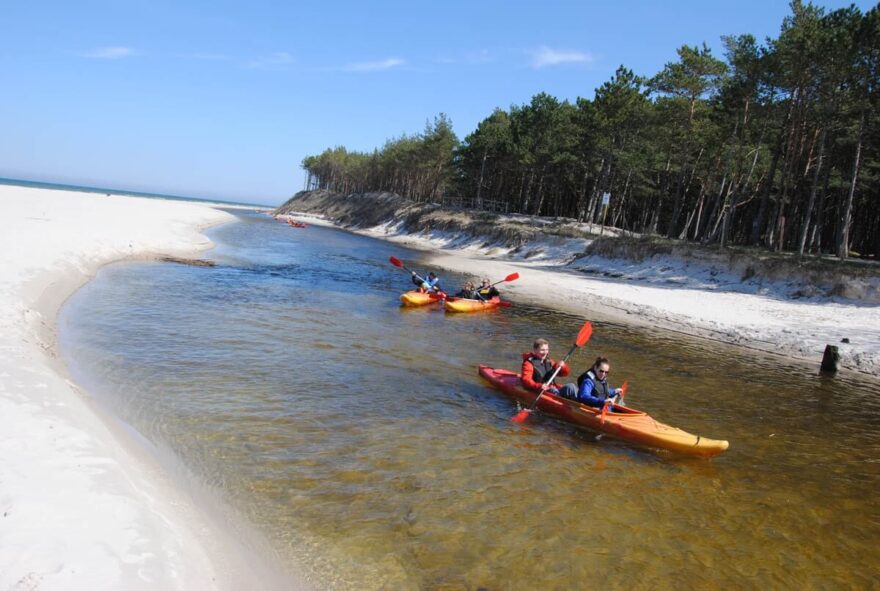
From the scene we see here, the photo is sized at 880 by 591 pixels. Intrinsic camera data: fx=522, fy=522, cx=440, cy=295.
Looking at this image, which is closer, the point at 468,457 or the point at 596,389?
the point at 468,457

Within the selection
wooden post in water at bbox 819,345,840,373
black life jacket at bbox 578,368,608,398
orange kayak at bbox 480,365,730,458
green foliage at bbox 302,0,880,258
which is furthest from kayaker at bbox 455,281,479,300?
green foliage at bbox 302,0,880,258

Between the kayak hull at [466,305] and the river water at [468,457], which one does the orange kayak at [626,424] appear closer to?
the river water at [468,457]

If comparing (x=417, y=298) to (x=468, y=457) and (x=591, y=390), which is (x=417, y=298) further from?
(x=468, y=457)

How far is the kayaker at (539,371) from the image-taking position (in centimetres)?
993

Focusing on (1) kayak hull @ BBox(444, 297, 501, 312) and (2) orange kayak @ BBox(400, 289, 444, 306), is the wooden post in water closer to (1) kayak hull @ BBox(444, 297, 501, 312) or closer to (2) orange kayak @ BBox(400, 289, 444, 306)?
(1) kayak hull @ BBox(444, 297, 501, 312)

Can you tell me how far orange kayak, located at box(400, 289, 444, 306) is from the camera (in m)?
18.8

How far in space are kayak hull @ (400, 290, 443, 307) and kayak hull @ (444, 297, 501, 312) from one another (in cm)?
82

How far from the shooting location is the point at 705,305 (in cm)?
2131

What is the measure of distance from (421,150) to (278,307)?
6297 centimetres

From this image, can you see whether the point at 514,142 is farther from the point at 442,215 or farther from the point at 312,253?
the point at 312,253

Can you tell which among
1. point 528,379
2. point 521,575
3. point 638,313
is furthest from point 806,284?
point 521,575

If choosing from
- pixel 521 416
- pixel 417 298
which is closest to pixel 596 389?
pixel 521 416

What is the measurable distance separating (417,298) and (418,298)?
0.15 feet

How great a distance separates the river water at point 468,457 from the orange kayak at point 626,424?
0.22 m
